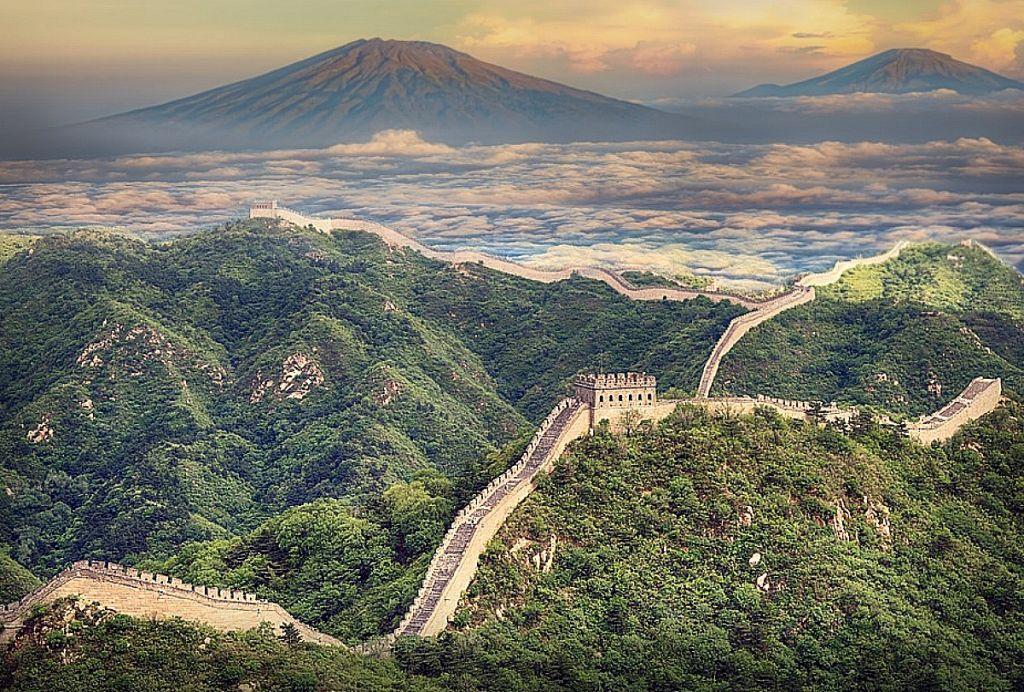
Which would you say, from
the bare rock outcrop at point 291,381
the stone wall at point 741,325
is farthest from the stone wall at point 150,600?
the bare rock outcrop at point 291,381

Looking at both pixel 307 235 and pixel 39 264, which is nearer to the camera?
pixel 39 264

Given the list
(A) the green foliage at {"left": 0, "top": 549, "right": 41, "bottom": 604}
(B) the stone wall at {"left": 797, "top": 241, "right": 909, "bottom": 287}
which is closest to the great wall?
(A) the green foliage at {"left": 0, "top": 549, "right": 41, "bottom": 604}

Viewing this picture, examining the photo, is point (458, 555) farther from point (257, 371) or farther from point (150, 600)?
point (257, 371)

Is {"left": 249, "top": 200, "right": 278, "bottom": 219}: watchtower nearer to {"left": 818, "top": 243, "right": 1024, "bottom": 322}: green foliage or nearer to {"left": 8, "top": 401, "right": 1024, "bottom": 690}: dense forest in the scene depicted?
{"left": 818, "top": 243, "right": 1024, "bottom": 322}: green foliage

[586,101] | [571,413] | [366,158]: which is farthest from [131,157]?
[571,413]

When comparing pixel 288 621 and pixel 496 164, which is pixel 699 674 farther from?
pixel 496 164

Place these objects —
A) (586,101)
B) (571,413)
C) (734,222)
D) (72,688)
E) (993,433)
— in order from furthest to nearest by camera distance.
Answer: (586,101) < (734,222) < (993,433) < (571,413) < (72,688)
